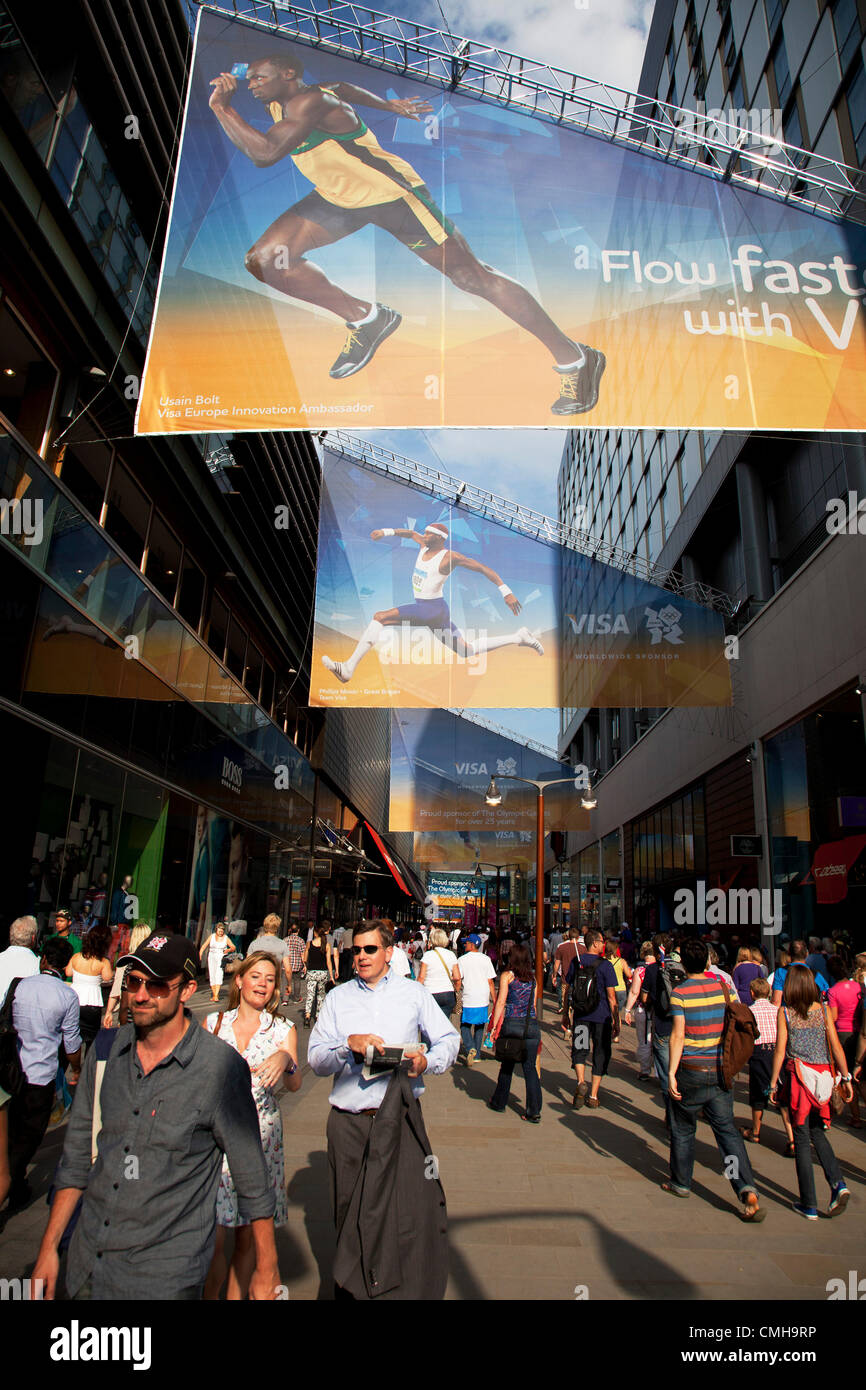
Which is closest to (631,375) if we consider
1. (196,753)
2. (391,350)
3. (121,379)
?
(391,350)

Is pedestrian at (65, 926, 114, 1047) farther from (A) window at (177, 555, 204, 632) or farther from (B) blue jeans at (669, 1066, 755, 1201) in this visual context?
(A) window at (177, 555, 204, 632)

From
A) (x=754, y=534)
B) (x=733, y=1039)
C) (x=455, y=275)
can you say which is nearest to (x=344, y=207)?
(x=455, y=275)

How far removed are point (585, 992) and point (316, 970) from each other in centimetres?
628

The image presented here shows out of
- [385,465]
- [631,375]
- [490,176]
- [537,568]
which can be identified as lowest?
[631,375]

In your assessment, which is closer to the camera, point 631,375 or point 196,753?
point 631,375

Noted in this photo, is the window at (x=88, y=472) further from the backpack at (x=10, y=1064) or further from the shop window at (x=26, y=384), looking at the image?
the backpack at (x=10, y=1064)

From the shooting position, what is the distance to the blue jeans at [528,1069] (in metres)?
9.03

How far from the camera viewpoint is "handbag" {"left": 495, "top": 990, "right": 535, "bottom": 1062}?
9.12m

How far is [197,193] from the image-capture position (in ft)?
28.6

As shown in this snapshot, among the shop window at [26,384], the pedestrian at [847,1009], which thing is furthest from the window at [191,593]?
the pedestrian at [847,1009]

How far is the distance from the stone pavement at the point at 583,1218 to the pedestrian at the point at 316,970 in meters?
5.22

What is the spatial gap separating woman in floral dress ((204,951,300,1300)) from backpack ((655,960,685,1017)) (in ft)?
19.6
